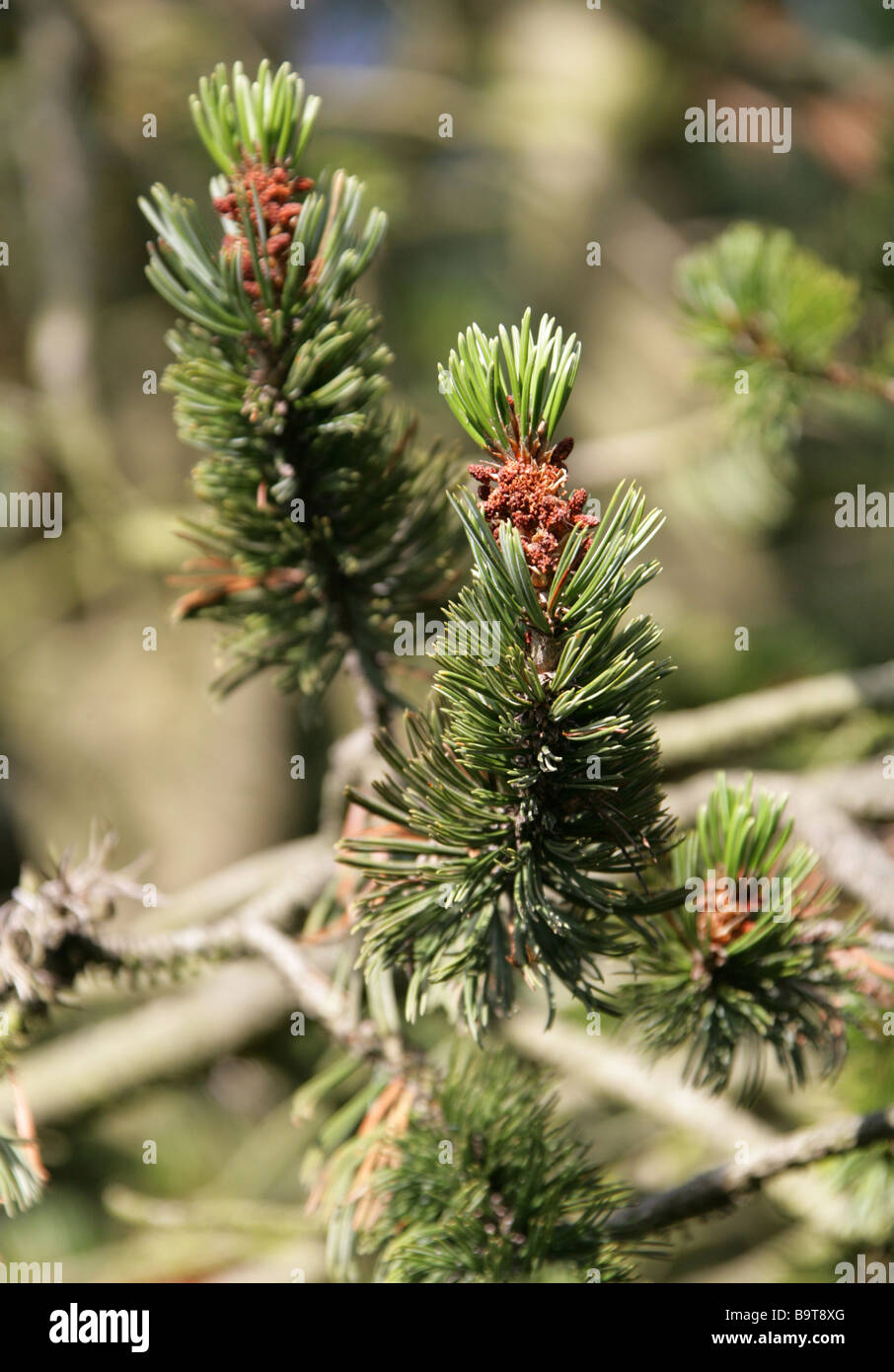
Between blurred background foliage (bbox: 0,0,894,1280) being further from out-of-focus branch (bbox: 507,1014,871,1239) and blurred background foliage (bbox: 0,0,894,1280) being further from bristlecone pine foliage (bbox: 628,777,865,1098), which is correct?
bristlecone pine foliage (bbox: 628,777,865,1098)

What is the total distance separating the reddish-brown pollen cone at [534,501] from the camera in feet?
1.23

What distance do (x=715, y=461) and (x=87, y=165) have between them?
3.43ft

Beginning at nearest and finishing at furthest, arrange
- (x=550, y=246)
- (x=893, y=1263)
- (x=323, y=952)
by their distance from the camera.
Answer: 1. (x=893, y=1263)
2. (x=323, y=952)
3. (x=550, y=246)

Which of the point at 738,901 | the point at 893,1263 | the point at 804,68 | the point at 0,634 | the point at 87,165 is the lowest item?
the point at 893,1263

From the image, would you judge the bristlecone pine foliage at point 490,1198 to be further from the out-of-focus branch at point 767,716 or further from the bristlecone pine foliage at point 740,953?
the out-of-focus branch at point 767,716

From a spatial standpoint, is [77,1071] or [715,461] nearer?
[77,1071]

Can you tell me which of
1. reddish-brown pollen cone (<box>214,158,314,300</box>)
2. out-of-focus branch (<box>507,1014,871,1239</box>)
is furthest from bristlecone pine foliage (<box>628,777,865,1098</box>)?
reddish-brown pollen cone (<box>214,158,314,300</box>)

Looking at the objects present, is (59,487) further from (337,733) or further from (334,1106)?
(334,1106)

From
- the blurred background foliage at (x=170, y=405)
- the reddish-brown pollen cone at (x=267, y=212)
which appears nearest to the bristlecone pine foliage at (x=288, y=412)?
the reddish-brown pollen cone at (x=267, y=212)

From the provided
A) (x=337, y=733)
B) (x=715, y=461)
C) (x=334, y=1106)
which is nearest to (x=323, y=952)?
(x=334, y=1106)

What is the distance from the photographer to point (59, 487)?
1.52 m

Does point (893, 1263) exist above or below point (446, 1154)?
below

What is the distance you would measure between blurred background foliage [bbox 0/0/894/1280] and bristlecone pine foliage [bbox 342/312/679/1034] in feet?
2.66

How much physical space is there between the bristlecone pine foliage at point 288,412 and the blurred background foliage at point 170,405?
68 cm
